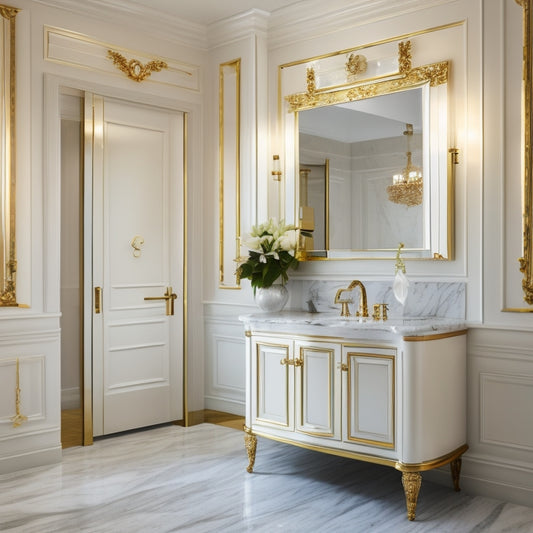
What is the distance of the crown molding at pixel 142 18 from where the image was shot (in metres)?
3.94

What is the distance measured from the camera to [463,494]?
10.8 feet

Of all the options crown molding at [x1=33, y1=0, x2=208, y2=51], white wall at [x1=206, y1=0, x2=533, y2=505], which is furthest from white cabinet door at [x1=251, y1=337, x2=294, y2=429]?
crown molding at [x1=33, y1=0, x2=208, y2=51]

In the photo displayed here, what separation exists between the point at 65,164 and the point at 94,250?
→ 32.9 inches

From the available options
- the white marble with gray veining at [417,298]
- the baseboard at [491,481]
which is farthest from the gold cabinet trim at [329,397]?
the baseboard at [491,481]

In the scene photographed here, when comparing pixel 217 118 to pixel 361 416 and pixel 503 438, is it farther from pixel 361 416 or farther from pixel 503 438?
pixel 503 438

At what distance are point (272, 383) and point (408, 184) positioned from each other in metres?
1.31

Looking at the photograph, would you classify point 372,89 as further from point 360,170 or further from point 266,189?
point 266,189

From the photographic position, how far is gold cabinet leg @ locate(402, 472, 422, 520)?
296 centimetres

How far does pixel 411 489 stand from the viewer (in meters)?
2.97

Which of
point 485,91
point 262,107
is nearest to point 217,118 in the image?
point 262,107

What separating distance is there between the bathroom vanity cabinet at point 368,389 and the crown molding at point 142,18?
211 centimetres

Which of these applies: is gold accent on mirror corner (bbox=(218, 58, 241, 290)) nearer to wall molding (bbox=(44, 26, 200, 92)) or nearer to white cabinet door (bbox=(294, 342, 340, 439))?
wall molding (bbox=(44, 26, 200, 92))

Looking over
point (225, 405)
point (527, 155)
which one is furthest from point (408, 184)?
point (225, 405)

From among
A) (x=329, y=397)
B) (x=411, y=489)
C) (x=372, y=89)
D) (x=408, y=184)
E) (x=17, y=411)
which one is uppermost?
(x=372, y=89)
